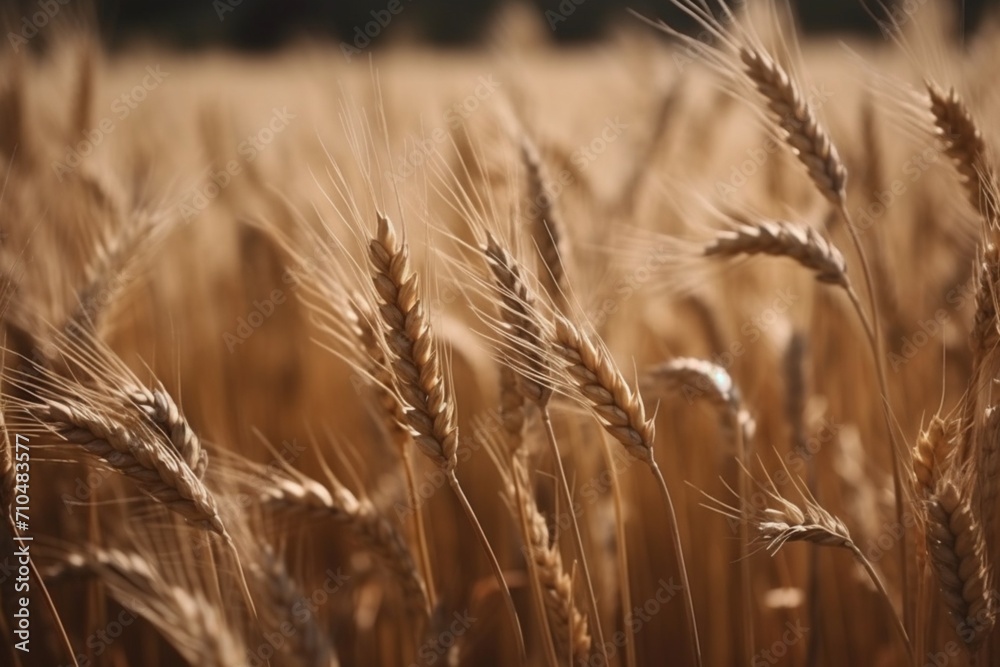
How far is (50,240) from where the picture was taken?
1447 mm

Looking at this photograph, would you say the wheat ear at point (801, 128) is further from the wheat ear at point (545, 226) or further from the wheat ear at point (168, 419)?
the wheat ear at point (168, 419)

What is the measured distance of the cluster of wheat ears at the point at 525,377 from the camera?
88 cm

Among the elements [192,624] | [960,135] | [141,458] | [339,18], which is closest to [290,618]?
[192,624]

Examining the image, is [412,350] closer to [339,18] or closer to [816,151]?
[816,151]

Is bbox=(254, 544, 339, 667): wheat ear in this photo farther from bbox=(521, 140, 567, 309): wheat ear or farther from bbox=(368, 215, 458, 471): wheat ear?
bbox=(521, 140, 567, 309): wheat ear

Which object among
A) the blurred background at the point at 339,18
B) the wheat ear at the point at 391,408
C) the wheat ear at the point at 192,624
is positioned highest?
the blurred background at the point at 339,18

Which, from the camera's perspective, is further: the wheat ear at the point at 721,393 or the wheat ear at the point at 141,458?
the wheat ear at the point at 721,393

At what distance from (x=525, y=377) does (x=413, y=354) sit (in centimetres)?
16

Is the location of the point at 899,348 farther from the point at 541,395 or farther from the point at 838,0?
the point at 838,0

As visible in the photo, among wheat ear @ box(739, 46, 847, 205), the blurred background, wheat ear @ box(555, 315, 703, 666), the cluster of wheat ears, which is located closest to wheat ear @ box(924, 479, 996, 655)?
the cluster of wheat ears

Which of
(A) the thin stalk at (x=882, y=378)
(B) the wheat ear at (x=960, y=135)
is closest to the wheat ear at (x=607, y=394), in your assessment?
(A) the thin stalk at (x=882, y=378)

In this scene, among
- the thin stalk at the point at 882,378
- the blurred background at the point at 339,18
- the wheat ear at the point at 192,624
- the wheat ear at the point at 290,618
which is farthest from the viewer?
the blurred background at the point at 339,18

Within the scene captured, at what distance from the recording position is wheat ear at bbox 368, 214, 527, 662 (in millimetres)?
818

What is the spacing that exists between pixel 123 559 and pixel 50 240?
709 mm
